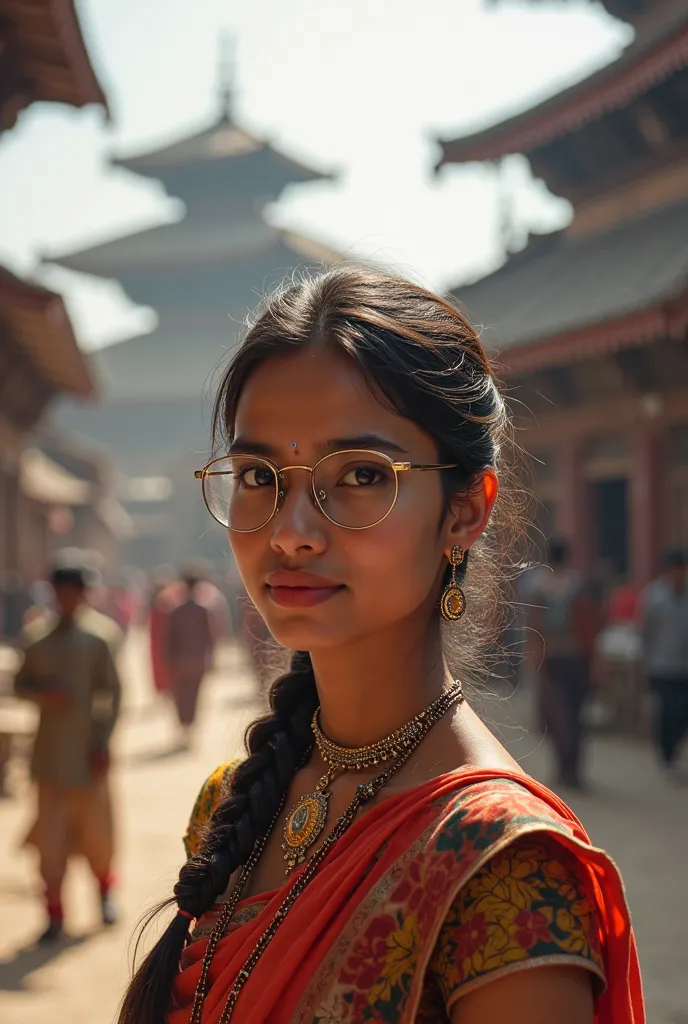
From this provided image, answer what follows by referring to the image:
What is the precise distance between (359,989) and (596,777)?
24.3 ft

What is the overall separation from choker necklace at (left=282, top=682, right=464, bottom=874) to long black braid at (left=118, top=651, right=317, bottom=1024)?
7cm

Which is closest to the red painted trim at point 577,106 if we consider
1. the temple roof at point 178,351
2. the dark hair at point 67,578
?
the dark hair at point 67,578

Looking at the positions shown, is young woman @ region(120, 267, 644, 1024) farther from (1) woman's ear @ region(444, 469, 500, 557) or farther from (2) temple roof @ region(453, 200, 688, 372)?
(2) temple roof @ region(453, 200, 688, 372)

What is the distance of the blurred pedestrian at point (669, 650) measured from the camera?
25.8 ft

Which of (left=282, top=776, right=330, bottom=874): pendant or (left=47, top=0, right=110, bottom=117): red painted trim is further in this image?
(left=47, top=0, right=110, bottom=117): red painted trim

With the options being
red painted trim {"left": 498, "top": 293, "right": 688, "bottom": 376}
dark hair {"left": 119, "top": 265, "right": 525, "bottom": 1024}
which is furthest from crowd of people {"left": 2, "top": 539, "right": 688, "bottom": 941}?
red painted trim {"left": 498, "top": 293, "right": 688, "bottom": 376}

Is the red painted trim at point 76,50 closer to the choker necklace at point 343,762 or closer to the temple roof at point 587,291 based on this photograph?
the temple roof at point 587,291

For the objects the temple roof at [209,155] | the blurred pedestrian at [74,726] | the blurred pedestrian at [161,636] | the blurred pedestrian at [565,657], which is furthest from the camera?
the temple roof at [209,155]

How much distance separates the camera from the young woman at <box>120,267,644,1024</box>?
1157mm

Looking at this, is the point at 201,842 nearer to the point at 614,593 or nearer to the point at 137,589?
the point at 614,593

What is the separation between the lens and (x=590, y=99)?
38.5 ft

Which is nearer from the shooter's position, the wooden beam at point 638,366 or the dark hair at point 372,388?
the dark hair at point 372,388

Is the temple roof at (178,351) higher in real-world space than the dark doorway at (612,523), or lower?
higher

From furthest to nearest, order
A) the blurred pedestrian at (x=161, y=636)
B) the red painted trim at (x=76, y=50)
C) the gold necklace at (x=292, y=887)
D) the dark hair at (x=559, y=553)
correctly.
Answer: the blurred pedestrian at (x=161, y=636), the dark hair at (x=559, y=553), the red painted trim at (x=76, y=50), the gold necklace at (x=292, y=887)
